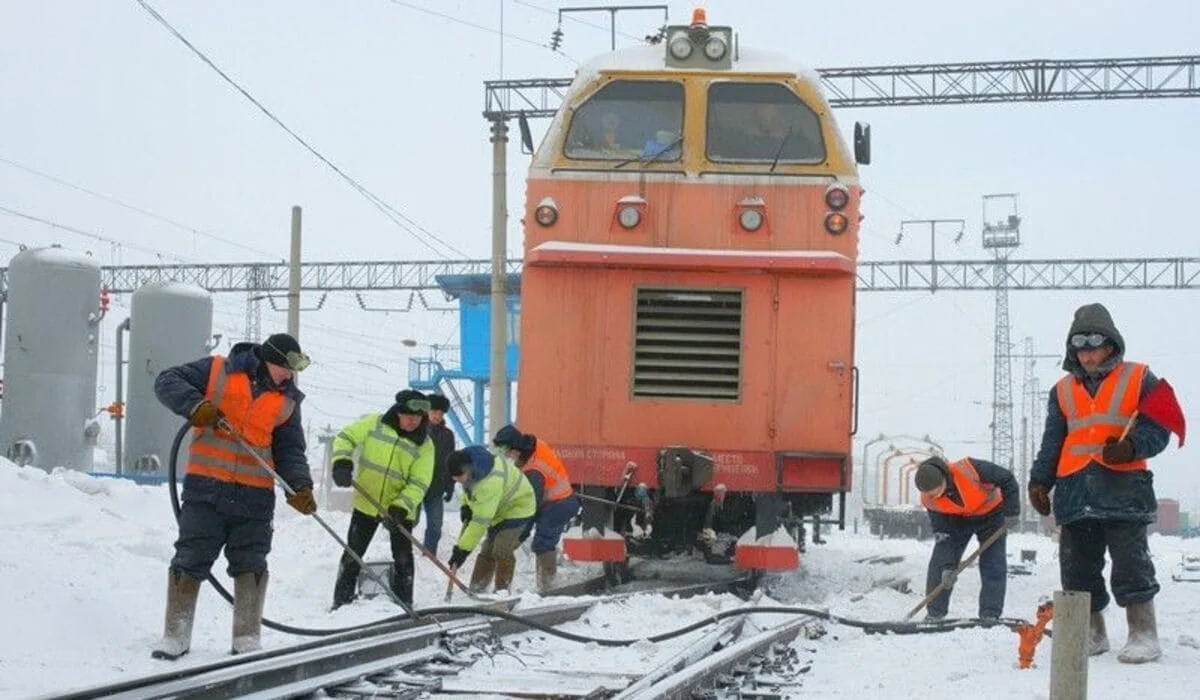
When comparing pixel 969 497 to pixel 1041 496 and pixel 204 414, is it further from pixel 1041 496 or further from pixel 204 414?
pixel 204 414

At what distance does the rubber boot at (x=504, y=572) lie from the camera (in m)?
12.0

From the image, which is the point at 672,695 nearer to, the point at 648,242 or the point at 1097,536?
the point at 1097,536

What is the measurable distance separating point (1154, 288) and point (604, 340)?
4196cm

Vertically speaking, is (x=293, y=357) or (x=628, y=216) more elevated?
(x=628, y=216)

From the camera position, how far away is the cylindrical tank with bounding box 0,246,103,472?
83.9ft

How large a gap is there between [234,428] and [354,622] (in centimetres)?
196

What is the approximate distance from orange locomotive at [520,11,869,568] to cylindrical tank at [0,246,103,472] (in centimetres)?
1591

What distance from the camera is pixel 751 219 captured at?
12.0m

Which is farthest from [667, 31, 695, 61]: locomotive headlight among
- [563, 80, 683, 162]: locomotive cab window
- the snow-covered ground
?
the snow-covered ground

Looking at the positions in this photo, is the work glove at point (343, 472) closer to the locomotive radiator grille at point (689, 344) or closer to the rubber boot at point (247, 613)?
the rubber boot at point (247, 613)

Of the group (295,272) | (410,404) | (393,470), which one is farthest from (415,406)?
(295,272)

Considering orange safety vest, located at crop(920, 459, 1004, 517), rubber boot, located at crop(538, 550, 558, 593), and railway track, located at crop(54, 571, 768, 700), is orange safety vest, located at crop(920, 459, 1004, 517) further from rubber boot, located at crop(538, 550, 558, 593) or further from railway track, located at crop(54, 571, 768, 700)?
railway track, located at crop(54, 571, 768, 700)

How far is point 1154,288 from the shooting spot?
49938mm

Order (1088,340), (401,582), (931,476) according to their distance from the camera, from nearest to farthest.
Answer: (1088,340)
(401,582)
(931,476)
